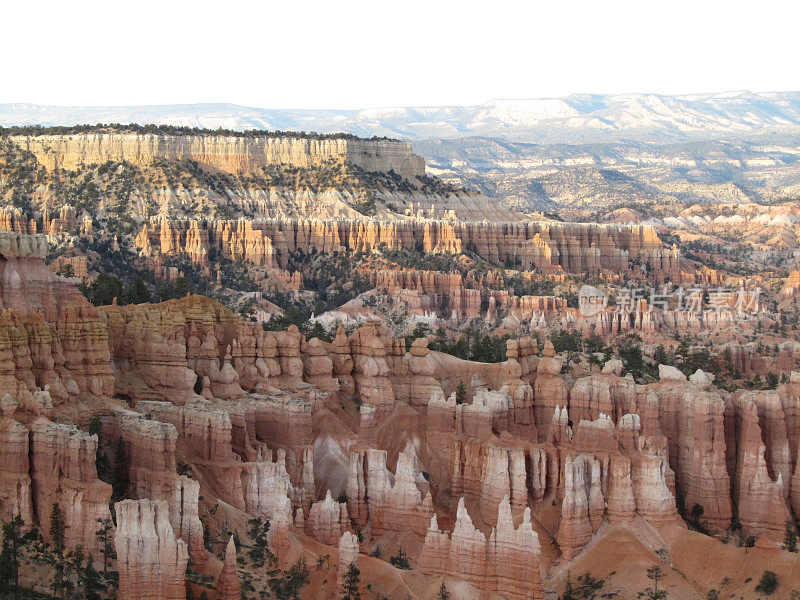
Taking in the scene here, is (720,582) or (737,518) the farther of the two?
(737,518)

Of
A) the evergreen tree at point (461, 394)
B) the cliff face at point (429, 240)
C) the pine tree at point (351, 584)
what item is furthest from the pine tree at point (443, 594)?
the cliff face at point (429, 240)

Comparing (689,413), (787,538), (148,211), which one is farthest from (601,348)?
(148,211)

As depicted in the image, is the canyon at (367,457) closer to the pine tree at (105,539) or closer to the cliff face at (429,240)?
the pine tree at (105,539)

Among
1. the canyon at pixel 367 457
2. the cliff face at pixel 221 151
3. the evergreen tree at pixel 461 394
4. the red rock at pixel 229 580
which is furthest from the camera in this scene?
the cliff face at pixel 221 151

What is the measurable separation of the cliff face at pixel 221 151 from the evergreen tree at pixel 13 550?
10864cm

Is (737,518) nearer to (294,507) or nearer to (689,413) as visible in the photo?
(689,413)

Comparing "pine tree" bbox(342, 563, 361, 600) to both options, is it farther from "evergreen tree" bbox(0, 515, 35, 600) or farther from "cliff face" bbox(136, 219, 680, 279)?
"cliff face" bbox(136, 219, 680, 279)

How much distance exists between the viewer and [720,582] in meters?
50.9

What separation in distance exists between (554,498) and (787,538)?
906cm

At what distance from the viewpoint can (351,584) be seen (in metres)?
48.1

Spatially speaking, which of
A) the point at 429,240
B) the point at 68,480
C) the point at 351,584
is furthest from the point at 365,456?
the point at 429,240

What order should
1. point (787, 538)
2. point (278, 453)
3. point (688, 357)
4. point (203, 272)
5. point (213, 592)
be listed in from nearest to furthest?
Result: 1. point (213, 592)
2. point (787, 538)
3. point (278, 453)
4. point (688, 357)
5. point (203, 272)

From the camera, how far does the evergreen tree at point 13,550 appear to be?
4303 centimetres

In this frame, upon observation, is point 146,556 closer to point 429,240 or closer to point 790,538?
point 790,538
